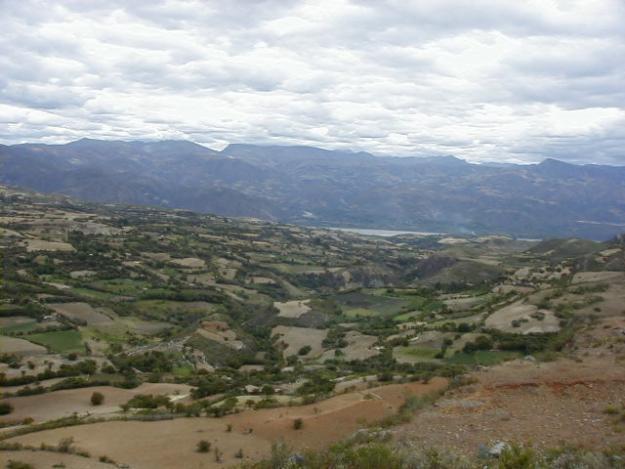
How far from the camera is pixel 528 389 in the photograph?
70.3ft

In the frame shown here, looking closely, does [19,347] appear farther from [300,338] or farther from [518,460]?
[518,460]

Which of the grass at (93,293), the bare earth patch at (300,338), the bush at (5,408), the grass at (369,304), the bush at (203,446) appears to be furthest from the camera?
the grass at (93,293)

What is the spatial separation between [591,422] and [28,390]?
29.2 metres

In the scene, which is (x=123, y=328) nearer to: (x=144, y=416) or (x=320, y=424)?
(x=144, y=416)

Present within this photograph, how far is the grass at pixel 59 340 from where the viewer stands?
51.9m

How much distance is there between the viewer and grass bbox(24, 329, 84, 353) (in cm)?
5188

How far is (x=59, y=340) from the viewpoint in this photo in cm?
5497

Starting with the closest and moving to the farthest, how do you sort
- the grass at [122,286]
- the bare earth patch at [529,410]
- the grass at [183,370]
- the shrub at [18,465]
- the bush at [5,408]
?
the shrub at [18,465], the bare earth patch at [529,410], the bush at [5,408], the grass at [183,370], the grass at [122,286]

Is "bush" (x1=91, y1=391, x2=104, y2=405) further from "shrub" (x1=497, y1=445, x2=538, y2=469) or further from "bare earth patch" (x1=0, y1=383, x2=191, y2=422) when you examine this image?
"shrub" (x1=497, y1=445, x2=538, y2=469)

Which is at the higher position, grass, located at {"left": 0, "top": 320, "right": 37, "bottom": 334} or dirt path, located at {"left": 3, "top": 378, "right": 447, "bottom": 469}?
dirt path, located at {"left": 3, "top": 378, "right": 447, "bottom": 469}

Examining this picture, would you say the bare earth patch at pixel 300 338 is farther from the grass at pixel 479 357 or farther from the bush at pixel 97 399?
the bush at pixel 97 399

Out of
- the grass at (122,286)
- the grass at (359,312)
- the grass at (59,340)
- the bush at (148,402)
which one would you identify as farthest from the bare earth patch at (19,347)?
the grass at (359,312)

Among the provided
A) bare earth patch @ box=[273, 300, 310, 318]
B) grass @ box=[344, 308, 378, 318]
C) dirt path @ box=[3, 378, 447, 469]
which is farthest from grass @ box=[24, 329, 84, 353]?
grass @ box=[344, 308, 378, 318]

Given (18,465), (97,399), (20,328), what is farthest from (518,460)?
(20,328)
